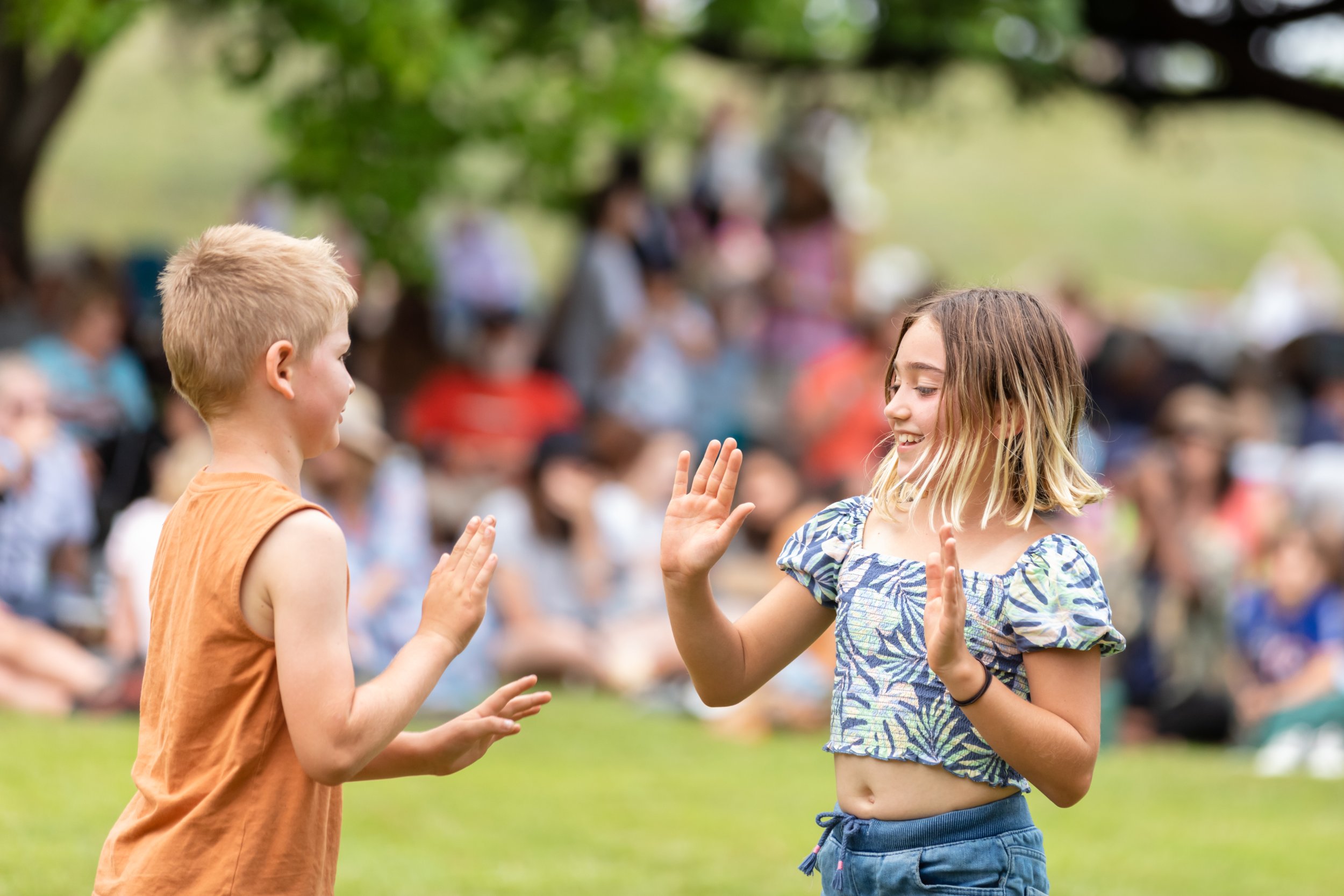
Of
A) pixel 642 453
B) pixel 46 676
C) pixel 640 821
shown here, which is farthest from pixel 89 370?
pixel 640 821

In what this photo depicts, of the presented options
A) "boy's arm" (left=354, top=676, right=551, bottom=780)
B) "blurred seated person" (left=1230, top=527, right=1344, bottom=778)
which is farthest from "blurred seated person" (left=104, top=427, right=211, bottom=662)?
"blurred seated person" (left=1230, top=527, right=1344, bottom=778)

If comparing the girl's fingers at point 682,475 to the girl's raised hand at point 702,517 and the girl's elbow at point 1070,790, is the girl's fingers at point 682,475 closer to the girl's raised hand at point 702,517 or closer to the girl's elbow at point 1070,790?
the girl's raised hand at point 702,517

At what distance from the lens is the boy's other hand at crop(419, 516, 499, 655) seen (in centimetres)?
227

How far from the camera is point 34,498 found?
7.46m

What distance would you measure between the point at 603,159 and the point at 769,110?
65.9 inches

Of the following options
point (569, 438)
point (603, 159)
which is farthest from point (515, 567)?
point (603, 159)

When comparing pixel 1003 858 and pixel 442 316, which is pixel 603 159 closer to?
pixel 442 316

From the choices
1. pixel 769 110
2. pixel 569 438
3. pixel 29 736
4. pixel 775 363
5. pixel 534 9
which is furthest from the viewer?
pixel 769 110

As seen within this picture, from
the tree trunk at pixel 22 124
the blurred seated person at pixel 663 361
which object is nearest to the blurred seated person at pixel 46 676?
the tree trunk at pixel 22 124

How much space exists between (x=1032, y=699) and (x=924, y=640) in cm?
19

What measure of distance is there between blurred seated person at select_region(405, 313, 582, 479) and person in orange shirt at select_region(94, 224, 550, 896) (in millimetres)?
7292

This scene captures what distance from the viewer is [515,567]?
8.94 metres

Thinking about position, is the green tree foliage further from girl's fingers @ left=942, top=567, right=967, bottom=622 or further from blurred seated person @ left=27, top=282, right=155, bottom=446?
girl's fingers @ left=942, top=567, right=967, bottom=622

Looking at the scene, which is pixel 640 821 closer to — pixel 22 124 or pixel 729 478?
pixel 729 478
